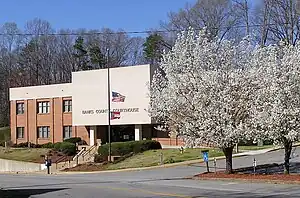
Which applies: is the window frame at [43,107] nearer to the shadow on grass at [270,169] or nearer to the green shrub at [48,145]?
the green shrub at [48,145]

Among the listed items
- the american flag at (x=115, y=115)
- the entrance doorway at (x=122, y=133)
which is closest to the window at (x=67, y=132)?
the entrance doorway at (x=122, y=133)

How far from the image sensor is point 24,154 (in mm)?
59781

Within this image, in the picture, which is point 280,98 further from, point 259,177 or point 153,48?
point 153,48

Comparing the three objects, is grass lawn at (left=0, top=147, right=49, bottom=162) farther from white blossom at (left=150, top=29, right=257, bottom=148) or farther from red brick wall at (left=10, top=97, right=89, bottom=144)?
white blossom at (left=150, top=29, right=257, bottom=148)

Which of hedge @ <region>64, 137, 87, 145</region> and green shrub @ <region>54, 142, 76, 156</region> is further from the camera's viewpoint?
hedge @ <region>64, 137, 87, 145</region>

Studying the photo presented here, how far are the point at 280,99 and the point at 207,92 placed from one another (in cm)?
377

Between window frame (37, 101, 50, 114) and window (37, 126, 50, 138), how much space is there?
1.89 m

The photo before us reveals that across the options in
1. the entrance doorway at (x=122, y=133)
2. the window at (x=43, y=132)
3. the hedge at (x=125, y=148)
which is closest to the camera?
the hedge at (x=125, y=148)

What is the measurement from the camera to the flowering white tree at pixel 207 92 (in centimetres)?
2561

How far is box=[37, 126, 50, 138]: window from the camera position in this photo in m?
65.6

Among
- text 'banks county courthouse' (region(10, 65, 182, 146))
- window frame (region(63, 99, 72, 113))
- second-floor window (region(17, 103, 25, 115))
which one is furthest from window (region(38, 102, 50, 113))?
second-floor window (region(17, 103, 25, 115))

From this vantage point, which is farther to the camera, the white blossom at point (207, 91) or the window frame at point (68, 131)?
the window frame at point (68, 131)

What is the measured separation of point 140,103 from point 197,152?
11.6m

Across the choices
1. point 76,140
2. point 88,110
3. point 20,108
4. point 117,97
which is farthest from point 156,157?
point 20,108
